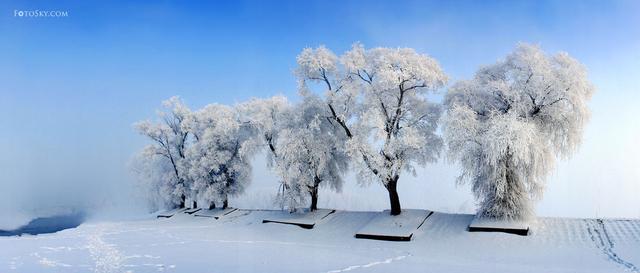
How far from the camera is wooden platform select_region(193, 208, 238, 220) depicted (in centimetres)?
3788

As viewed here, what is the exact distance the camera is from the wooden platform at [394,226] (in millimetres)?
24172

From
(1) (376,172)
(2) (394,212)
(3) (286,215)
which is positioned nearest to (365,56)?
(1) (376,172)

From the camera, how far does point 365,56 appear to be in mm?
28109

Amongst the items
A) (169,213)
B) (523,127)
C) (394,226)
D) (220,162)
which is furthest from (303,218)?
(169,213)

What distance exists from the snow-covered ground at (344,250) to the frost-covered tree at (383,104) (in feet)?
12.9

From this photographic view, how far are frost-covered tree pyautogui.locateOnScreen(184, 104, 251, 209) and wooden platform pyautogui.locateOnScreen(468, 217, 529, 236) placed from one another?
20606 mm

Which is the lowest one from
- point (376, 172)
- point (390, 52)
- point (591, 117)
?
point (376, 172)

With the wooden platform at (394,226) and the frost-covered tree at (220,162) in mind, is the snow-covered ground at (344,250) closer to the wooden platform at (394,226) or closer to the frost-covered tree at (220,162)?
the wooden platform at (394,226)

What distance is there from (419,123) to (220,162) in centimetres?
1784

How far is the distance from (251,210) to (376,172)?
582 inches

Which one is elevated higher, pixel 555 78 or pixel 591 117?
pixel 555 78

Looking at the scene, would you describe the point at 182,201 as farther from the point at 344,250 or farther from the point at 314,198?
the point at 344,250

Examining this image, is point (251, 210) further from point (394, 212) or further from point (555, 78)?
point (555, 78)

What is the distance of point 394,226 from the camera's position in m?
25.7
